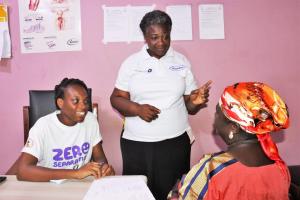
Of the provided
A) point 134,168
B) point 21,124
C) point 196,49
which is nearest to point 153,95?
point 134,168

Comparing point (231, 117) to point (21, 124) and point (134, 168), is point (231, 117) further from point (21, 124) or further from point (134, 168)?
point (21, 124)

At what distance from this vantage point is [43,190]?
1386 millimetres

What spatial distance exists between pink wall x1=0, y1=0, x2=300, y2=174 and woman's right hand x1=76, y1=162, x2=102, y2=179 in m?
1.22

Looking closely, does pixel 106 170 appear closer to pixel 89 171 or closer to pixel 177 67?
Answer: pixel 89 171

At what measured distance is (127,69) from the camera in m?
2.11

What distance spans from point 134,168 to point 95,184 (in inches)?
28.8

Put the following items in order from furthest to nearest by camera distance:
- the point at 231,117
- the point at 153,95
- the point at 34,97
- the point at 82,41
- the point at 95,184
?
the point at 82,41, the point at 34,97, the point at 153,95, the point at 95,184, the point at 231,117

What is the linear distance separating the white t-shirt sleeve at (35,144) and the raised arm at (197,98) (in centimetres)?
88

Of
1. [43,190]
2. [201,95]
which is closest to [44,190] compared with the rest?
[43,190]

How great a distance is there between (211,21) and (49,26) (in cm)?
125

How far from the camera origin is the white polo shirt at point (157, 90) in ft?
6.72

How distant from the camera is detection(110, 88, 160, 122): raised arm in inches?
77.0

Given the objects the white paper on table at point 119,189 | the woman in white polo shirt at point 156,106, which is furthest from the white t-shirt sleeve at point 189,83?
the white paper on table at point 119,189

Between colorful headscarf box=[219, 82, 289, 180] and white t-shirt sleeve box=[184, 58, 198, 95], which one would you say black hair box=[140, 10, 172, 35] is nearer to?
white t-shirt sleeve box=[184, 58, 198, 95]
